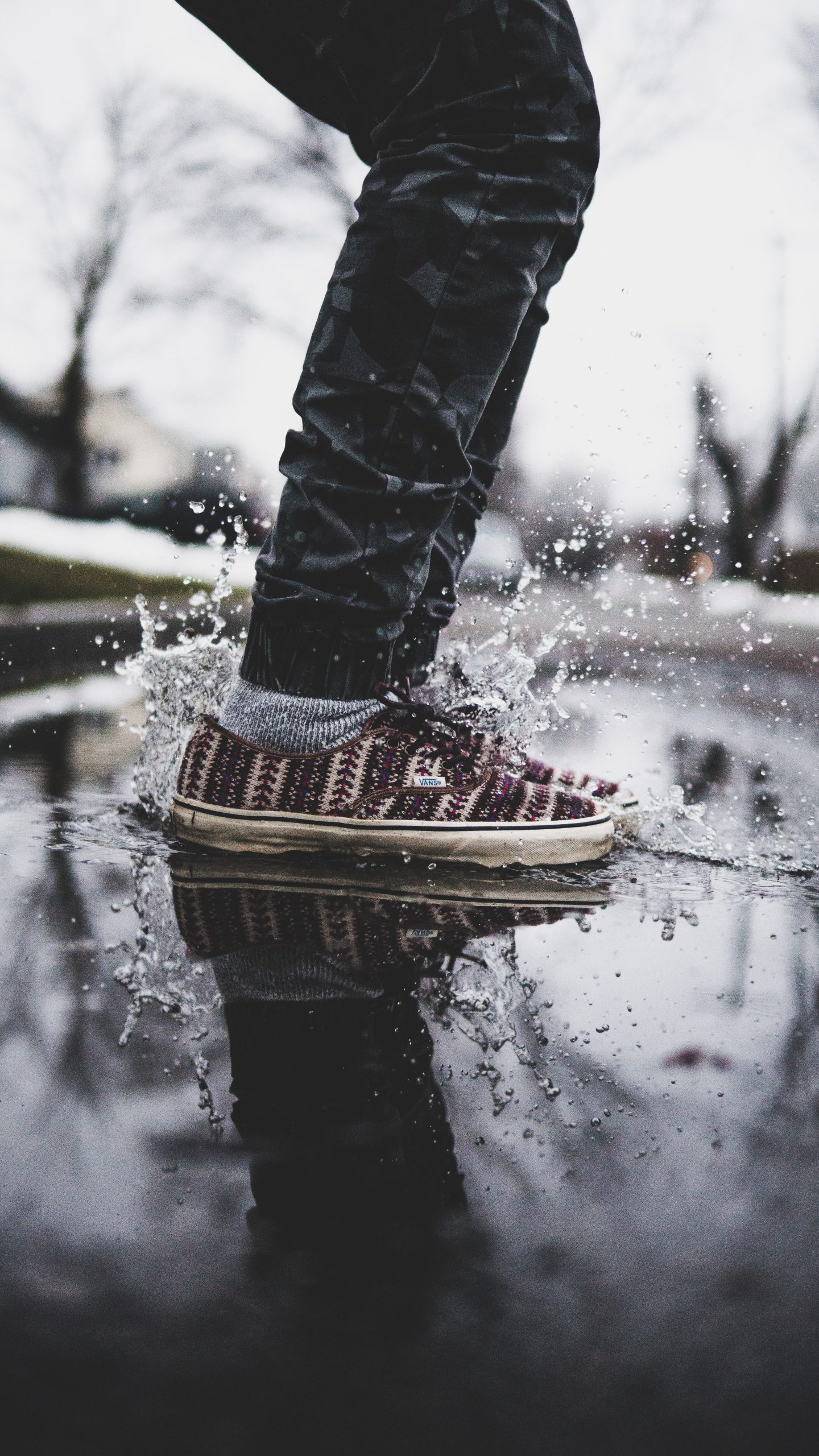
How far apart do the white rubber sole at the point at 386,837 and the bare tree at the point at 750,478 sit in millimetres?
4542

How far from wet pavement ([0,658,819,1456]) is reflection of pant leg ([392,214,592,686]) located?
0.47 meters

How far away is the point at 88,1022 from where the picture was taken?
55 centimetres

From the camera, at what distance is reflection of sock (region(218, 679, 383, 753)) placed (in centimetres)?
104

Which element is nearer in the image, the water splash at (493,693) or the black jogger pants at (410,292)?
the black jogger pants at (410,292)

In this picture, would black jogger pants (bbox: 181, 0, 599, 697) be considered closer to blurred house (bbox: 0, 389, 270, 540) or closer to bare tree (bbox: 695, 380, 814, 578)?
bare tree (bbox: 695, 380, 814, 578)

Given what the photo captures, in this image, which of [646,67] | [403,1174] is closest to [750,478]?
[646,67]

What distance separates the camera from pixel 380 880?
0.96 m

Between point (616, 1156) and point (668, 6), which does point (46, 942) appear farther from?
point (668, 6)

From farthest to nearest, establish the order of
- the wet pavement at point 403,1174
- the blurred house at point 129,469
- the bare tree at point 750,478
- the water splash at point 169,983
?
the blurred house at point 129,469
the bare tree at point 750,478
the water splash at point 169,983
the wet pavement at point 403,1174

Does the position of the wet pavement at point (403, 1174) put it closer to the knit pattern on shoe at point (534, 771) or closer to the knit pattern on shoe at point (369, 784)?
the knit pattern on shoe at point (369, 784)

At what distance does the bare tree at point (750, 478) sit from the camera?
17.5 ft

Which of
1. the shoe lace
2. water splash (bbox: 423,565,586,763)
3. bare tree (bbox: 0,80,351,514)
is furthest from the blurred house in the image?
the shoe lace

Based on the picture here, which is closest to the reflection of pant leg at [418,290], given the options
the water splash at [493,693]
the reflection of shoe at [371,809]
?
the reflection of shoe at [371,809]

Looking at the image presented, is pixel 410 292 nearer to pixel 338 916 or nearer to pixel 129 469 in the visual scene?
pixel 338 916
